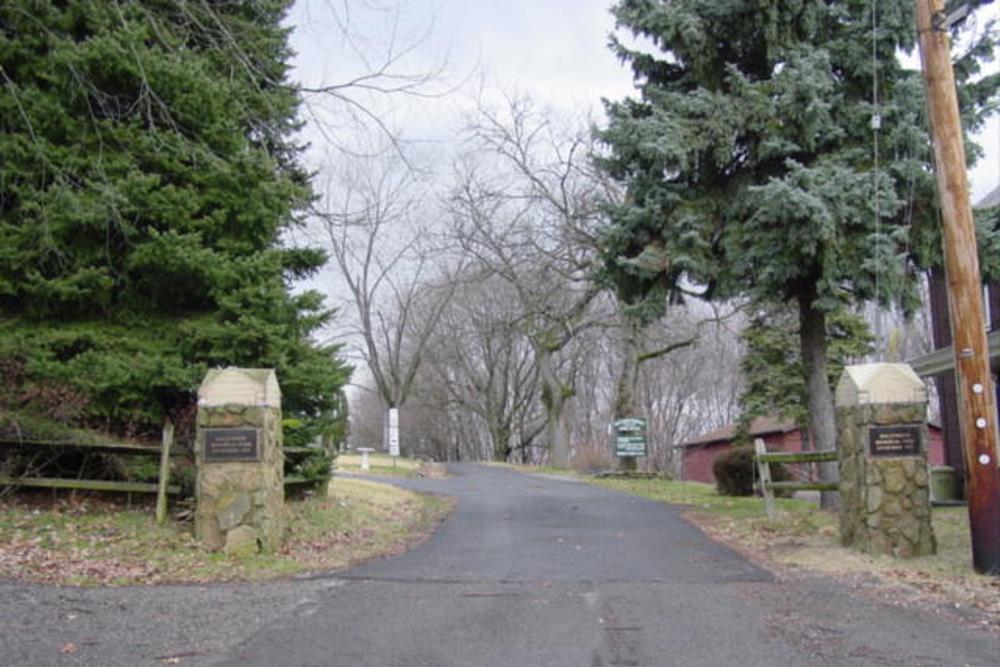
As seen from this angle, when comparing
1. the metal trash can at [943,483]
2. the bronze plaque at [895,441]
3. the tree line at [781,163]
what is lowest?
the metal trash can at [943,483]

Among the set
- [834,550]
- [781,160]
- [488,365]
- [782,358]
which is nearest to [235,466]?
[834,550]

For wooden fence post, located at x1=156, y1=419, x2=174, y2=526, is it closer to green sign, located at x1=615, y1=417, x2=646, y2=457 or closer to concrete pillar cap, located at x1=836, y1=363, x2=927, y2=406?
concrete pillar cap, located at x1=836, y1=363, x2=927, y2=406

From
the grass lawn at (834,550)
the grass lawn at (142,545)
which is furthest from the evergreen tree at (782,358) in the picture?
the grass lawn at (142,545)

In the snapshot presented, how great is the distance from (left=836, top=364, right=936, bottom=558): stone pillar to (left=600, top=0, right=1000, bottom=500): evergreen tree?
304 centimetres

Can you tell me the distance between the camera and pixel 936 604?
746 centimetres

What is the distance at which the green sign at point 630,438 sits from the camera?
1073 inches

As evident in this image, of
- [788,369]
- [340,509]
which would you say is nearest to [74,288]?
[340,509]

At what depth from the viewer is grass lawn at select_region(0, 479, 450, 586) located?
336 inches

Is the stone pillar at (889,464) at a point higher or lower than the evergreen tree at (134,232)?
lower

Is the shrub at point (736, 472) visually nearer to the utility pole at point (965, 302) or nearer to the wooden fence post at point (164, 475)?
the utility pole at point (965, 302)

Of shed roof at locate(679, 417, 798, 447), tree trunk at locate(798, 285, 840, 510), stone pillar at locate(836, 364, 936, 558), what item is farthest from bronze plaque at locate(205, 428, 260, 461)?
shed roof at locate(679, 417, 798, 447)

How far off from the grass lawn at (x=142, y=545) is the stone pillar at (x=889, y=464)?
17.9 feet

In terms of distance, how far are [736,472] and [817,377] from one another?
190 inches

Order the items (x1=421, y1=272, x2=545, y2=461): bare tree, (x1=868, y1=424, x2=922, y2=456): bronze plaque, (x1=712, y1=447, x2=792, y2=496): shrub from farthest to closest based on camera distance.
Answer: (x1=421, y1=272, x2=545, y2=461): bare tree < (x1=712, y1=447, x2=792, y2=496): shrub < (x1=868, y1=424, x2=922, y2=456): bronze plaque
